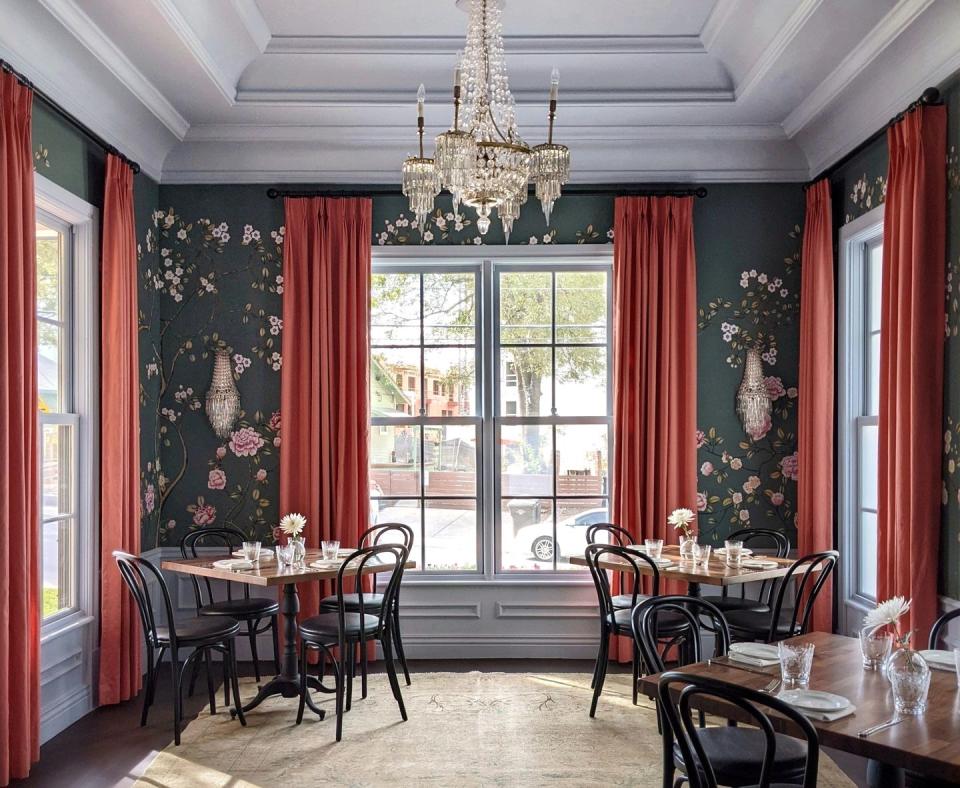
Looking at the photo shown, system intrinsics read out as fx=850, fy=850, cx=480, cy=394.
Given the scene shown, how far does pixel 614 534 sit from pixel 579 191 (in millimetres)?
2147

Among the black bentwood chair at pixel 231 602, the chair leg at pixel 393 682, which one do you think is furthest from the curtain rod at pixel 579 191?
the chair leg at pixel 393 682

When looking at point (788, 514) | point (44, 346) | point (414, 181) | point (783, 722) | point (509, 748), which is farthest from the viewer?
point (788, 514)

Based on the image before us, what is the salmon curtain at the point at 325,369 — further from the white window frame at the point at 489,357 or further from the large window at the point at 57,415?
the large window at the point at 57,415

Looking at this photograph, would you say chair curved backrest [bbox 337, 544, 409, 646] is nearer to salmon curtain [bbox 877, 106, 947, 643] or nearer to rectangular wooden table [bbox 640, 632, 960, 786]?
rectangular wooden table [bbox 640, 632, 960, 786]

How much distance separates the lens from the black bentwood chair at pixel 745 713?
206 centimetres

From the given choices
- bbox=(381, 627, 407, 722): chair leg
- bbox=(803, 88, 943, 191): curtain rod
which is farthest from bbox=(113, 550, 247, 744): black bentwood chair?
bbox=(803, 88, 943, 191): curtain rod

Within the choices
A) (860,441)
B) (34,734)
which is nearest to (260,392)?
(34,734)

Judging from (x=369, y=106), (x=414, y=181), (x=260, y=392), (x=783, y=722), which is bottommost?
(x=783, y=722)

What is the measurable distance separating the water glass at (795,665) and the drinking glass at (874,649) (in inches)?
12.3

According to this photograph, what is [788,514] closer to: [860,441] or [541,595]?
[860,441]

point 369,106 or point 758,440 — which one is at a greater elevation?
point 369,106

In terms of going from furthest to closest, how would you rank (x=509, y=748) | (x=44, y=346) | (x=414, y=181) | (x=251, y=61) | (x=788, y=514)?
(x=788, y=514)
(x=251, y=61)
(x=44, y=346)
(x=509, y=748)
(x=414, y=181)

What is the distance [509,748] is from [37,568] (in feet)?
7.18

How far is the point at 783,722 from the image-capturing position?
226 cm
